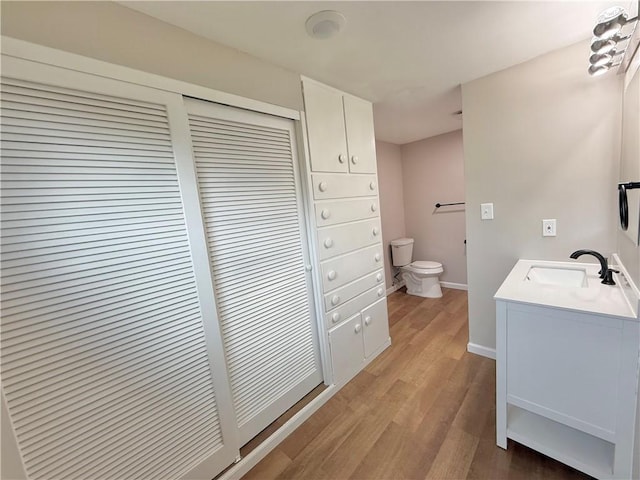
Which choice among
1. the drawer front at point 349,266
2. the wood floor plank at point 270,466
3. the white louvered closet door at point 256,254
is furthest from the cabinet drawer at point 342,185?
the wood floor plank at point 270,466

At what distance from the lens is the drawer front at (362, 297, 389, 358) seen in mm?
2133

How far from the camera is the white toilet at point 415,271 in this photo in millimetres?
3404

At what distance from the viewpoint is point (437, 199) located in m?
3.63

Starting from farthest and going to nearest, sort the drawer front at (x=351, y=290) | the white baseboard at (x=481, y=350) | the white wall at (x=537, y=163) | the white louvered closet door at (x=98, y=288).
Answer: the white baseboard at (x=481, y=350)
the drawer front at (x=351, y=290)
the white wall at (x=537, y=163)
the white louvered closet door at (x=98, y=288)

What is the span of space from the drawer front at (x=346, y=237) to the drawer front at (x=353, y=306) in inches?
15.6

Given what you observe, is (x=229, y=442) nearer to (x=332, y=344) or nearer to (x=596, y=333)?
(x=332, y=344)

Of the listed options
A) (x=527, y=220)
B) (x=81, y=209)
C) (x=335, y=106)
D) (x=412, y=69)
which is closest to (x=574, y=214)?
(x=527, y=220)

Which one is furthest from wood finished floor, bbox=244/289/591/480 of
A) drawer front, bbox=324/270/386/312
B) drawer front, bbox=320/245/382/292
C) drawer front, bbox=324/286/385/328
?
drawer front, bbox=320/245/382/292

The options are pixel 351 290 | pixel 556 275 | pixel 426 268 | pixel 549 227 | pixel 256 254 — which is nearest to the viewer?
pixel 256 254

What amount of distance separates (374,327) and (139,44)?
2.30 m

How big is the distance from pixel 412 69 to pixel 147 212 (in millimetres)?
1775

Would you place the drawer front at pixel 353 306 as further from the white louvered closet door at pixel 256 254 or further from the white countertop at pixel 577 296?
the white countertop at pixel 577 296

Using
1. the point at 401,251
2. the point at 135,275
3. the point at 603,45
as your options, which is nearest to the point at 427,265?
the point at 401,251

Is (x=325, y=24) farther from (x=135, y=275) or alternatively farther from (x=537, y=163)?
(x=537, y=163)
